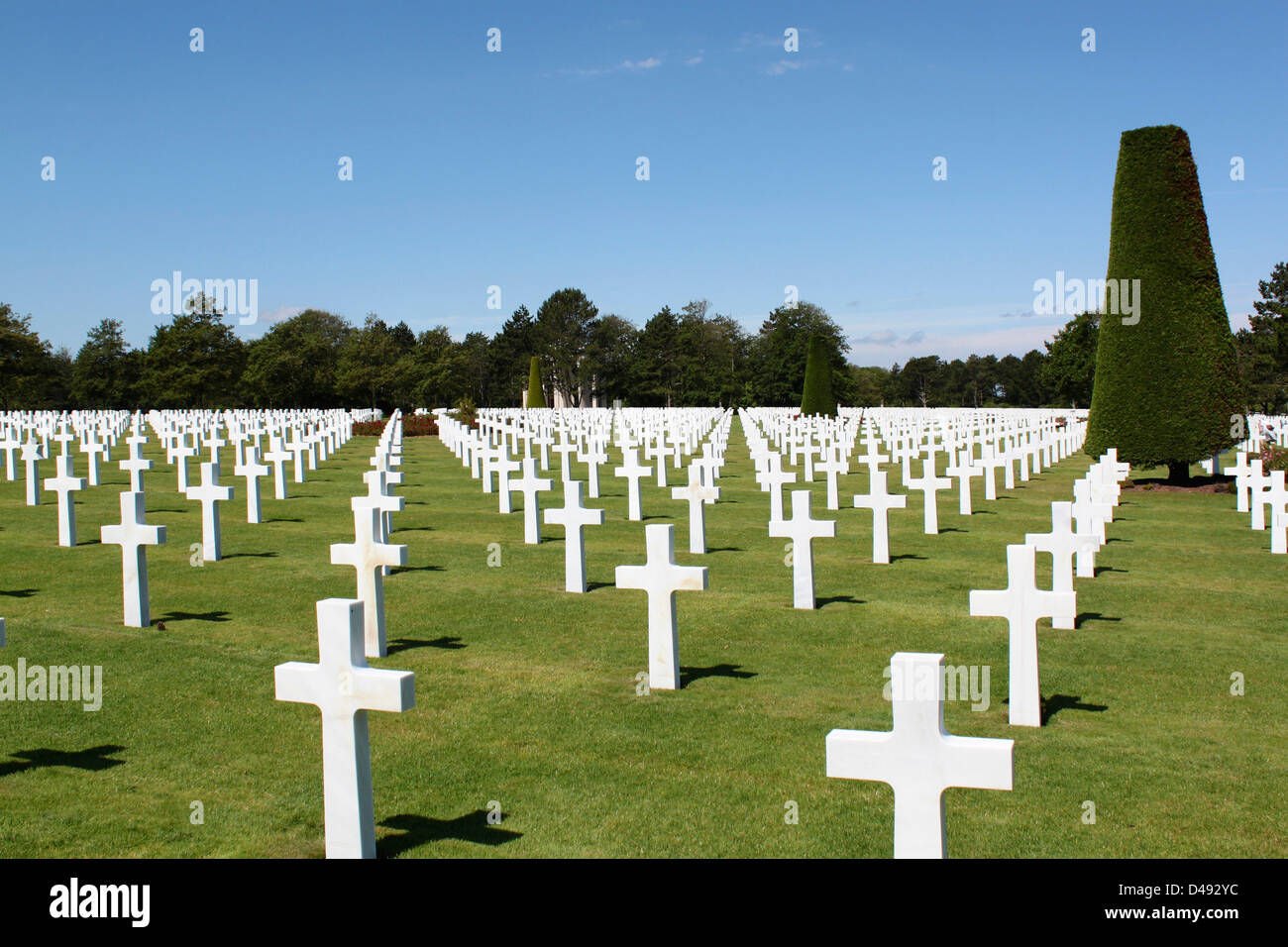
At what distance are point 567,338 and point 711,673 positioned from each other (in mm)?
89899

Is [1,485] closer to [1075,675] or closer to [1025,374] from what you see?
[1075,675]

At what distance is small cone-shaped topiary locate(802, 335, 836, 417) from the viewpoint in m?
54.7

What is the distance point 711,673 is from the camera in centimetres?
734

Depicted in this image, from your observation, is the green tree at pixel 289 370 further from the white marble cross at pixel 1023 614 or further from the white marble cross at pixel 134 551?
the white marble cross at pixel 1023 614

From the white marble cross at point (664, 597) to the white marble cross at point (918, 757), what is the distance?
323cm

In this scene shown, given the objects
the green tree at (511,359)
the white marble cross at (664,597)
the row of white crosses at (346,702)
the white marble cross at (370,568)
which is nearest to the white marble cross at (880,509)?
the white marble cross at (664,597)

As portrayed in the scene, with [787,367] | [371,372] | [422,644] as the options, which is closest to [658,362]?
[787,367]

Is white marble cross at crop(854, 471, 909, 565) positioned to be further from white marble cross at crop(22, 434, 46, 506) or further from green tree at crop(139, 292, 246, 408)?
green tree at crop(139, 292, 246, 408)

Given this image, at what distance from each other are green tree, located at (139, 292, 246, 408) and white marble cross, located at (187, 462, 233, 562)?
60233mm

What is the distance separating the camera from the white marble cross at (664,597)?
22.6 ft

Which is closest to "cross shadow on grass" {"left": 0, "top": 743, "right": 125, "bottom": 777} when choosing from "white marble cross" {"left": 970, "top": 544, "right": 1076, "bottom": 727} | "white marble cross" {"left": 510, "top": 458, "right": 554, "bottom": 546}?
"white marble cross" {"left": 970, "top": 544, "right": 1076, "bottom": 727}

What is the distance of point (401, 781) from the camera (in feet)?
17.2

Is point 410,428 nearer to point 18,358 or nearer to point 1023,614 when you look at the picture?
point 18,358
